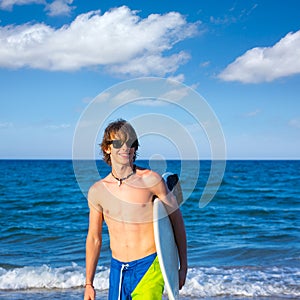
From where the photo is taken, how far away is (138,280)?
3.47 metres

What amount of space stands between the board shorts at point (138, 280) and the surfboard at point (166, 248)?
2.9 inches

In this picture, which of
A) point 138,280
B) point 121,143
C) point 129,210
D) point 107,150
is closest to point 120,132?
point 121,143

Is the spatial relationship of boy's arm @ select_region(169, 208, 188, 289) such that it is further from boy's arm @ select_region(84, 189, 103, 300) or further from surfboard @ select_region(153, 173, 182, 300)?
boy's arm @ select_region(84, 189, 103, 300)

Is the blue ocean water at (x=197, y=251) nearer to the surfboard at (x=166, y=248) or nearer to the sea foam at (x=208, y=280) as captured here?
the sea foam at (x=208, y=280)

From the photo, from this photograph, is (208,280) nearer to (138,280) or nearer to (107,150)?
(138,280)

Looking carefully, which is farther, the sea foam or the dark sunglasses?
the sea foam

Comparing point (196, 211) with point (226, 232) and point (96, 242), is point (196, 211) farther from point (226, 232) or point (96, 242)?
point (96, 242)

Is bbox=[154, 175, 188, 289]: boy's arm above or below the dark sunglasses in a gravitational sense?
below

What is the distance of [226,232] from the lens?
13922mm

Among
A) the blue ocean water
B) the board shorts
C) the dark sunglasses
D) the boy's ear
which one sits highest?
the dark sunglasses

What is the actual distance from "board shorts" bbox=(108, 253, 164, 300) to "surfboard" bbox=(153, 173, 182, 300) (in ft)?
0.24

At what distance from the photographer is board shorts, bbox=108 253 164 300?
343 cm

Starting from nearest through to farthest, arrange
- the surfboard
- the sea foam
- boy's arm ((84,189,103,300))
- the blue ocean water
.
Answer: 1. the surfboard
2. boy's arm ((84,189,103,300))
3. the sea foam
4. the blue ocean water

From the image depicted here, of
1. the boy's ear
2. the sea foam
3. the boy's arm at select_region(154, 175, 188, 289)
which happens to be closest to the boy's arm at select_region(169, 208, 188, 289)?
the boy's arm at select_region(154, 175, 188, 289)
